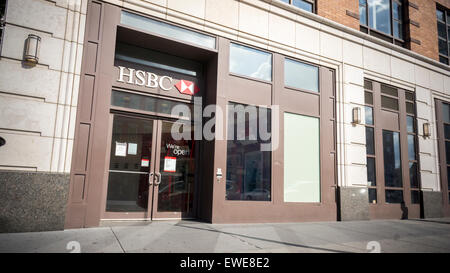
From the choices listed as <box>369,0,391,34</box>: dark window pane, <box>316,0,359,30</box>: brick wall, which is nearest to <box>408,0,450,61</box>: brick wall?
<box>369,0,391,34</box>: dark window pane

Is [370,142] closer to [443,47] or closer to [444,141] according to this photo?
[444,141]

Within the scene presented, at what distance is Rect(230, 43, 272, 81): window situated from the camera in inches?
334

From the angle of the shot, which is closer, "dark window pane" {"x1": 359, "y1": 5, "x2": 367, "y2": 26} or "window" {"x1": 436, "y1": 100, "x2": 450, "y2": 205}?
"dark window pane" {"x1": 359, "y1": 5, "x2": 367, "y2": 26}

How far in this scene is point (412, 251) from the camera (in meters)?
5.48

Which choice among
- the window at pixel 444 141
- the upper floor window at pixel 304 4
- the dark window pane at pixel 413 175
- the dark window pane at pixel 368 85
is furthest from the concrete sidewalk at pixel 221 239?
the upper floor window at pixel 304 4

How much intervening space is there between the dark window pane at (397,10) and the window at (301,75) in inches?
216

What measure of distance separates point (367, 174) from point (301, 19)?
5.58m

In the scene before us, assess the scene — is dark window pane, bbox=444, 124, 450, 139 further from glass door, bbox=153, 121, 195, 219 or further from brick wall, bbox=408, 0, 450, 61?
glass door, bbox=153, 121, 195, 219

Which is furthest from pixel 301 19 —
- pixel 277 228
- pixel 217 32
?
pixel 277 228

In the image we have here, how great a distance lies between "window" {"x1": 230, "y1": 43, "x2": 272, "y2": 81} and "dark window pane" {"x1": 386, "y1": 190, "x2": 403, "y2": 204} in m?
6.02

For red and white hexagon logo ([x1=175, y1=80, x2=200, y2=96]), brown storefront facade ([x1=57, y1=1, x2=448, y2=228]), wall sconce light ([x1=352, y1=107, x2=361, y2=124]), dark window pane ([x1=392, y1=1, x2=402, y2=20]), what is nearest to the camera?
brown storefront facade ([x1=57, y1=1, x2=448, y2=228])

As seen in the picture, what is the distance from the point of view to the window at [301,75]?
9.27m

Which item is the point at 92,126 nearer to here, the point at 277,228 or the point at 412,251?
the point at 277,228

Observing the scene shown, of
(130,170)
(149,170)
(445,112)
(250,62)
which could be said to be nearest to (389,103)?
(445,112)
